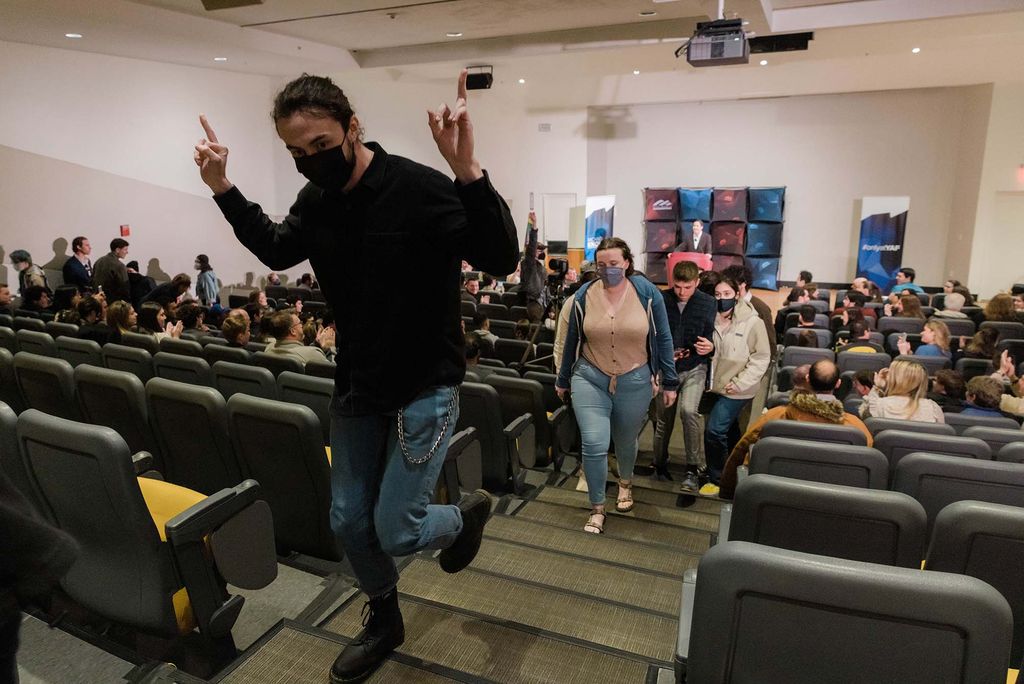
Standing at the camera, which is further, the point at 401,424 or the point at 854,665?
the point at 401,424

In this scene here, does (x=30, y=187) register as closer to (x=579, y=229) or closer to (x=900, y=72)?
(x=579, y=229)

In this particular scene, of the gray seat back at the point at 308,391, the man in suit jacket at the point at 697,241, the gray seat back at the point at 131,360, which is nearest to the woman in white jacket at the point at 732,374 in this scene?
the gray seat back at the point at 308,391

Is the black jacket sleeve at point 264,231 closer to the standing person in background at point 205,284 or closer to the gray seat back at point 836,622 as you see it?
the gray seat back at point 836,622

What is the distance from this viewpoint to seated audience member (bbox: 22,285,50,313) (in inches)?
282

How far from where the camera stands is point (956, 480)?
7.40 ft

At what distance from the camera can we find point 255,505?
187 cm

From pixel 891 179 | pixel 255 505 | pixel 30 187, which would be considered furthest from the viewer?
pixel 891 179

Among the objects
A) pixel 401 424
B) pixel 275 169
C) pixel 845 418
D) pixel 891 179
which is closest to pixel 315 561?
pixel 401 424

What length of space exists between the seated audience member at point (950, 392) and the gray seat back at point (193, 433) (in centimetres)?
417

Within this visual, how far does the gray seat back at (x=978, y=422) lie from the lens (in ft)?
11.9

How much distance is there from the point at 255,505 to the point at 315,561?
799 mm

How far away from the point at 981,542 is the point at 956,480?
0.68 metres

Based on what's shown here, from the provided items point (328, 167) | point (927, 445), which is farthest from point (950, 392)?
point (328, 167)

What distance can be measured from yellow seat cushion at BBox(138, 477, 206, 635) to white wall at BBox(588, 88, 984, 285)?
44.2 ft
